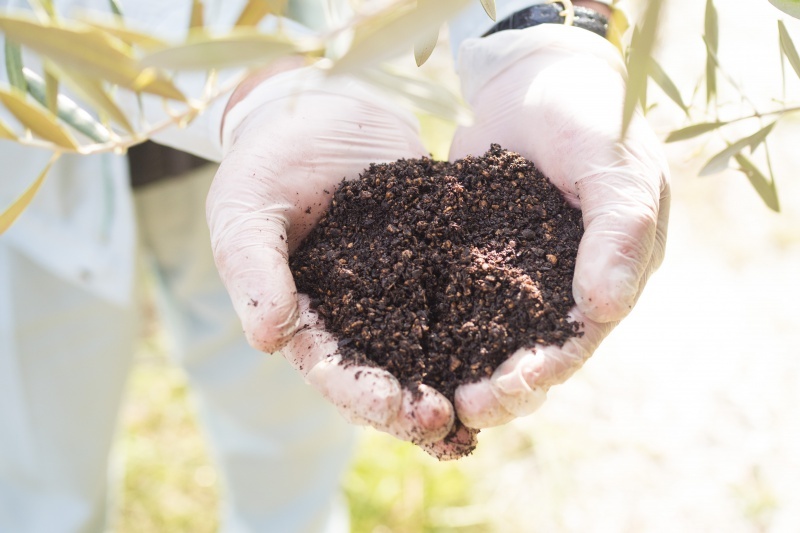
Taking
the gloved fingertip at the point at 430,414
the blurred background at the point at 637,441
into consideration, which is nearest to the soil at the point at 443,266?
the gloved fingertip at the point at 430,414

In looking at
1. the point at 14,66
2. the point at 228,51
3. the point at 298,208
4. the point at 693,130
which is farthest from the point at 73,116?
the point at 693,130

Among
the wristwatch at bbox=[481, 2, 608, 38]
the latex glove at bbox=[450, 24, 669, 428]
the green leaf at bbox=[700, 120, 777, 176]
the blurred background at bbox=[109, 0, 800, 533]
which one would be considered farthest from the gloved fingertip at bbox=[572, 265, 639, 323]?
the blurred background at bbox=[109, 0, 800, 533]

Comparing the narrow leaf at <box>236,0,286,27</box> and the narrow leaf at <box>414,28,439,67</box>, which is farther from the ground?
the narrow leaf at <box>236,0,286,27</box>

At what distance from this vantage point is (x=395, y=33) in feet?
1.28

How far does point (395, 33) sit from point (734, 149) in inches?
20.5

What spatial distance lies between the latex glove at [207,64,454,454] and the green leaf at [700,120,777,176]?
1.35 ft

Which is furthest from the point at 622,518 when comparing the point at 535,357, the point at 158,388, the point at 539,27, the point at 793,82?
the point at 793,82

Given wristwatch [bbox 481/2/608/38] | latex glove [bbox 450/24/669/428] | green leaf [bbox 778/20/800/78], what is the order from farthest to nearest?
wristwatch [bbox 481/2/608/38]
latex glove [bbox 450/24/669/428]
green leaf [bbox 778/20/800/78]

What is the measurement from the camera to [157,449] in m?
2.21

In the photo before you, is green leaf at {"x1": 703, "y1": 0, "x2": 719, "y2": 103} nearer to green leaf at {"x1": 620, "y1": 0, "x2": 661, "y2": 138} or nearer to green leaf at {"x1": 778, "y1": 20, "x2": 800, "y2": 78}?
green leaf at {"x1": 778, "y1": 20, "x2": 800, "y2": 78}

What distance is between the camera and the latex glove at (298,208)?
0.78 metres

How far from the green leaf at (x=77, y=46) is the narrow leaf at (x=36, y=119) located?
0.46ft

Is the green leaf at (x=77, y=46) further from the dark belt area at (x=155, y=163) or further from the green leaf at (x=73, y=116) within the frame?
the dark belt area at (x=155, y=163)

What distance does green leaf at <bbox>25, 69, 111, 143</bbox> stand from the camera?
724mm
